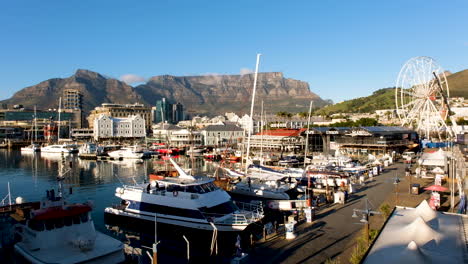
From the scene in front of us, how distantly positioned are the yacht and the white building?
120m

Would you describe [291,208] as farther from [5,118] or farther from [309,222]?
[5,118]

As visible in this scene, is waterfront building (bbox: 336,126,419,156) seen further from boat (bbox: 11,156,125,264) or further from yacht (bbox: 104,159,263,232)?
boat (bbox: 11,156,125,264)

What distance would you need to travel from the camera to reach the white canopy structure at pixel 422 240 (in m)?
13.1

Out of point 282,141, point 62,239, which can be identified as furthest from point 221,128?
point 62,239

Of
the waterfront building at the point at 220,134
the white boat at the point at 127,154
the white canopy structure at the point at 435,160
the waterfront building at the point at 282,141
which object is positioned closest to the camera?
the white canopy structure at the point at 435,160

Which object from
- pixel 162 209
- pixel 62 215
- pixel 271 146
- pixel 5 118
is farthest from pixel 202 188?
pixel 5 118

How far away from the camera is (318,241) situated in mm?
19406

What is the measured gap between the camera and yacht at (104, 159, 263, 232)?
24.5 metres

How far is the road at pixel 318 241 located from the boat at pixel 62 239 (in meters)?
7.83

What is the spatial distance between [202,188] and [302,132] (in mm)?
72675

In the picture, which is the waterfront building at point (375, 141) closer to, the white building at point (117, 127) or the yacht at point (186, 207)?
the yacht at point (186, 207)

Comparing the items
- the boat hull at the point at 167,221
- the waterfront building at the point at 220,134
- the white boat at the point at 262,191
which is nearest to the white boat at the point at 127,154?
the waterfront building at the point at 220,134

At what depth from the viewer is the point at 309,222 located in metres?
23.1

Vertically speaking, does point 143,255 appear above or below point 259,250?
below
